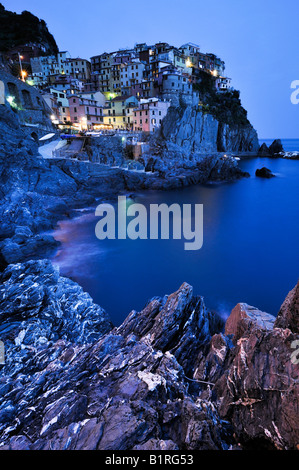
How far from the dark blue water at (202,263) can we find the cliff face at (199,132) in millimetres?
32557

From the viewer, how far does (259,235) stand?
30.5 metres

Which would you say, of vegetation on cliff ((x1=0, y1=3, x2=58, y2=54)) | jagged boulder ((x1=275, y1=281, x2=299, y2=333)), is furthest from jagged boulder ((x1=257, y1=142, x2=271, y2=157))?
→ jagged boulder ((x1=275, y1=281, x2=299, y2=333))

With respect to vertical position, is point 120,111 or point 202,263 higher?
point 120,111

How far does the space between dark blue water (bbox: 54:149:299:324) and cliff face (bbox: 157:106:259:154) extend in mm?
32557

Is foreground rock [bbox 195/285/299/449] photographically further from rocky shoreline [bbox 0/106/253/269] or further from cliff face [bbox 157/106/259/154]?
cliff face [bbox 157/106/259/154]

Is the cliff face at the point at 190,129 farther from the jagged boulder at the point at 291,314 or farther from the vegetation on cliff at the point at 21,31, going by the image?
the vegetation on cliff at the point at 21,31

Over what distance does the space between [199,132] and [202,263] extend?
57.8 metres

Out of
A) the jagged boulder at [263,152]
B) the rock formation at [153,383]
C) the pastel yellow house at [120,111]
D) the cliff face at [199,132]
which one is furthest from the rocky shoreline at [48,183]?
the jagged boulder at [263,152]

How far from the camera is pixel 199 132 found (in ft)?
229

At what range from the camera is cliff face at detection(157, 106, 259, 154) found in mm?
60312

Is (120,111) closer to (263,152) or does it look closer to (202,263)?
(202,263)

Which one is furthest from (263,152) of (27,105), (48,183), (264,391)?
(264,391)

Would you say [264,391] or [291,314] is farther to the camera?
[291,314]
